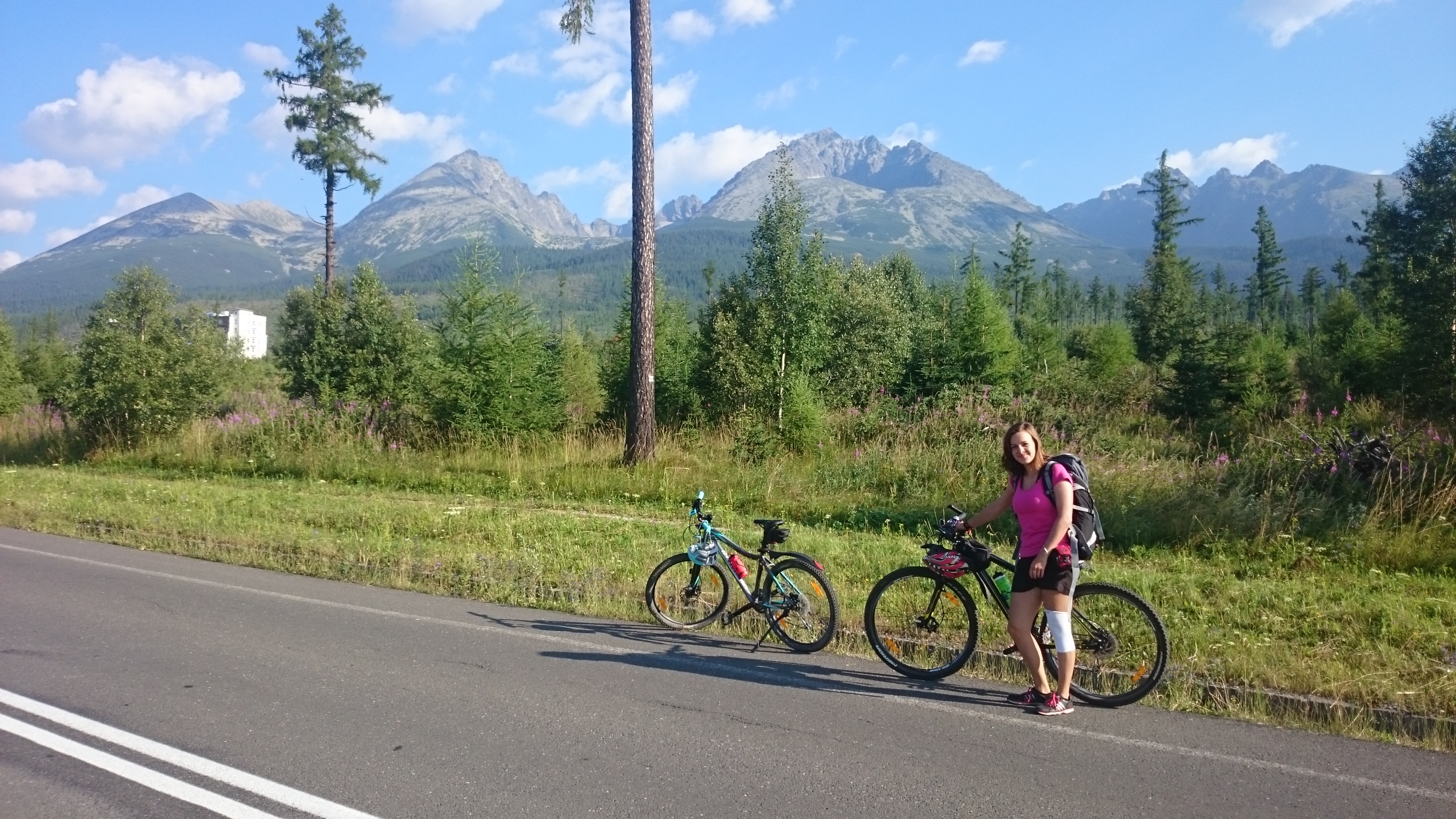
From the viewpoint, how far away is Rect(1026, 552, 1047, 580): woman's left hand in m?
5.29

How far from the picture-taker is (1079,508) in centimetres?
527

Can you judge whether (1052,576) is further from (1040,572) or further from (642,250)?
(642,250)

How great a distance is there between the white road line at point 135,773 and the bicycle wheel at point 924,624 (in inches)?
155

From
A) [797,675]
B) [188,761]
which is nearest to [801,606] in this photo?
[797,675]

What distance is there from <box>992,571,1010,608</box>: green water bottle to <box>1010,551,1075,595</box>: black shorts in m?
0.40

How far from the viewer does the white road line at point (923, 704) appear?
4.29 metres

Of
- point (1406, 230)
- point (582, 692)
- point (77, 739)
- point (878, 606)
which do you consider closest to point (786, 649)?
point (878, 606)

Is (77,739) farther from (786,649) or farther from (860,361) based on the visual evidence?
(860,361)

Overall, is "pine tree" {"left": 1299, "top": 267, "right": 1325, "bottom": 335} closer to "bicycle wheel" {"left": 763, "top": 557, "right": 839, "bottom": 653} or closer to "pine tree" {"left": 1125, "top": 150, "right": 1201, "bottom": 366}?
"pine tree" {"left": 1125, "top": 150, "right": 1201, "bottom": 366}

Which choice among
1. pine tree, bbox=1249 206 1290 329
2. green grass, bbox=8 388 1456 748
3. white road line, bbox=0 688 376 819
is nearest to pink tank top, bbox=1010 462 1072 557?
green grass, bbox=8 388 1456 748

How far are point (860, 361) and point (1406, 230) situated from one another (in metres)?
24.3

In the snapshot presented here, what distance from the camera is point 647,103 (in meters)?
14.7

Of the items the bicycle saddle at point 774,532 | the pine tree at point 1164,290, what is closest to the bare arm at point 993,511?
the bicycle saddle at point 774,532

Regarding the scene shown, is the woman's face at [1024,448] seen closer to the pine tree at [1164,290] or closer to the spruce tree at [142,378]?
the spruce tree at [142,378]
